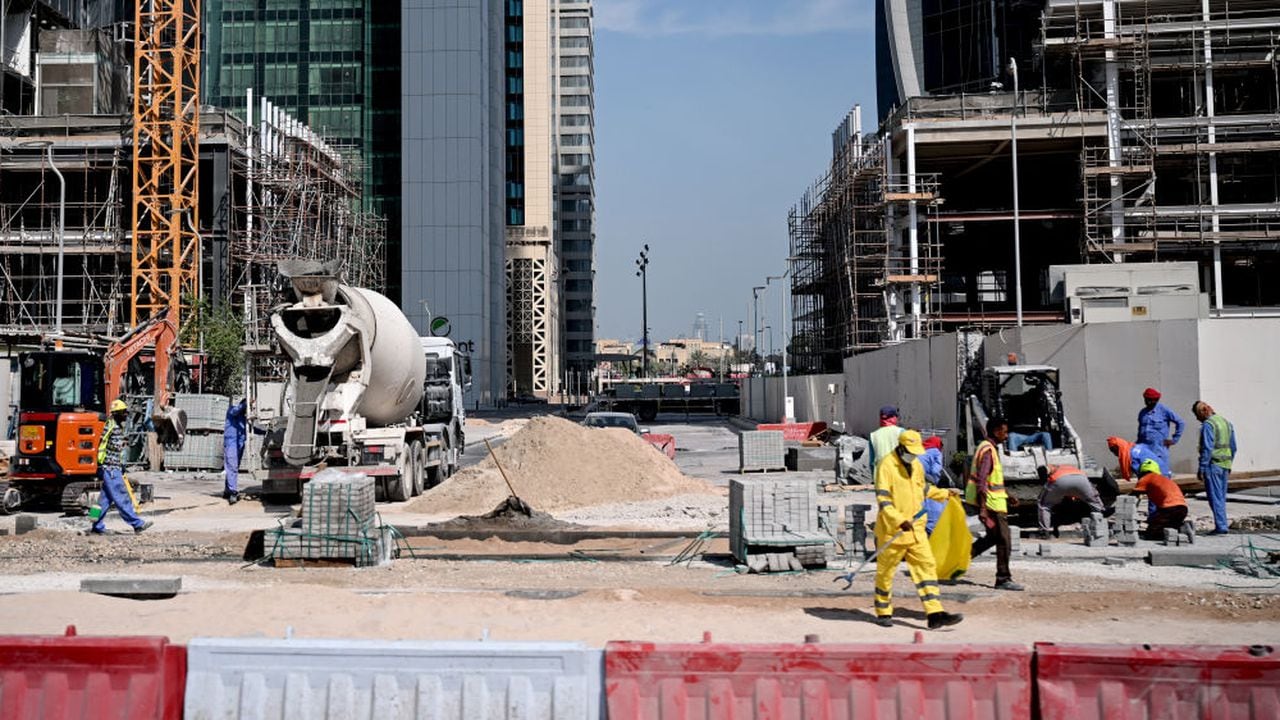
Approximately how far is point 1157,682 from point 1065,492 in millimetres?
8413

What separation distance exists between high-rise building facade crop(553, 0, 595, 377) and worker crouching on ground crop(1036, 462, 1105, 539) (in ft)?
413

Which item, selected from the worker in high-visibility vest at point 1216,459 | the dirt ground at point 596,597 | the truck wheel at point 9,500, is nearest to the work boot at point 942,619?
the dirt ground at point 596,597

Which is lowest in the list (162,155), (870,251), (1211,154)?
(870,251)

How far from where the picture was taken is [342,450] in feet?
60.5

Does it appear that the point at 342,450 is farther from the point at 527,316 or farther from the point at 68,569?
the point at 527,316

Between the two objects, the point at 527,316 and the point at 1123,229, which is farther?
the point at 527,316

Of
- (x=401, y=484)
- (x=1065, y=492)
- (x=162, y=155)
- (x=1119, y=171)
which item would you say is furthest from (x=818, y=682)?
(x=162, y=155)

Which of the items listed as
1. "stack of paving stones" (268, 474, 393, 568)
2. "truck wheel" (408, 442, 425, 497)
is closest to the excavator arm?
"truck wheel" (408, 442, 425, 497)

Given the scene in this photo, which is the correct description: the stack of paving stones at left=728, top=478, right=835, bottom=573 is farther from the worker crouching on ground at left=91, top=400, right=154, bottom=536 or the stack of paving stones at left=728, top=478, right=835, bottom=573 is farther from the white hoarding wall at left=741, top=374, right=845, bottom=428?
the white hoarding wall at left=741, top=374, right=845, bottom=428

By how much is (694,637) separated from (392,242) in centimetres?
7811

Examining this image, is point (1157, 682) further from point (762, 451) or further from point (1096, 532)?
point (762, 451)

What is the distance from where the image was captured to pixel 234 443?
20781 mm

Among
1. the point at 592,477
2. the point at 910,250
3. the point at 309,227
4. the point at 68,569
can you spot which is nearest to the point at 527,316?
the point at 309,227

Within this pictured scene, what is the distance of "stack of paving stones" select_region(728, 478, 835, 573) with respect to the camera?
39.9ft
